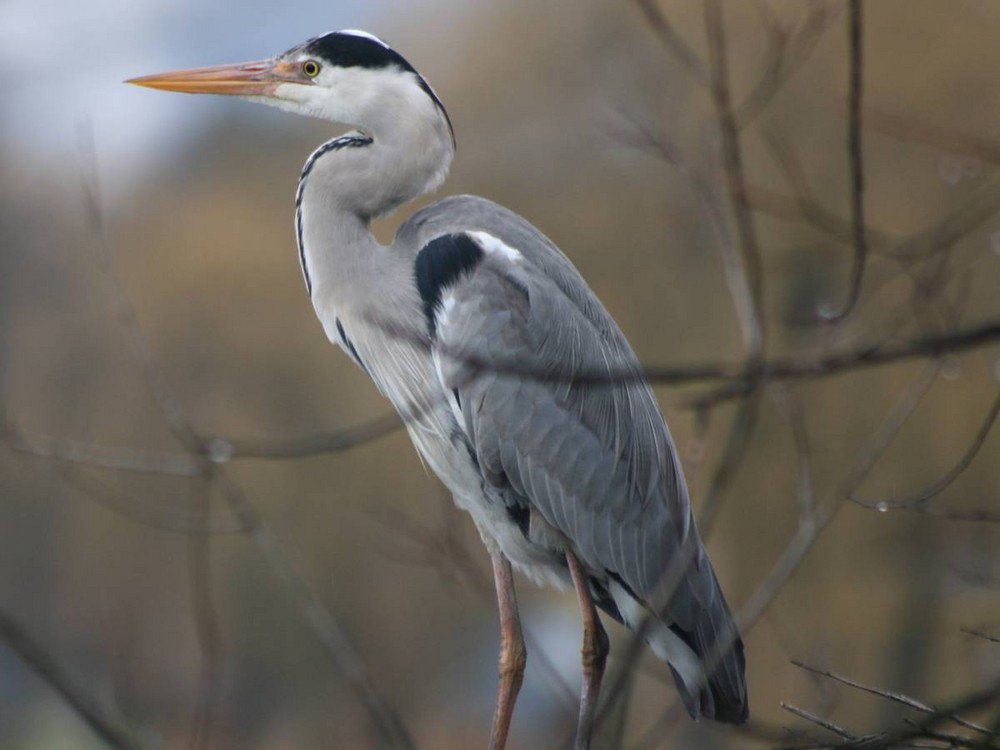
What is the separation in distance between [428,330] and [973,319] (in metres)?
5.63

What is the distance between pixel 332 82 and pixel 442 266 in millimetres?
506

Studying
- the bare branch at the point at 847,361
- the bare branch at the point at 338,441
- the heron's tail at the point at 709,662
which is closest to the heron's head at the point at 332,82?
the heron's tail at the point at 709,662

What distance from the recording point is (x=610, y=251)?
10586 millimetres

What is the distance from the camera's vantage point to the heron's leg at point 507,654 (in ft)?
9.62

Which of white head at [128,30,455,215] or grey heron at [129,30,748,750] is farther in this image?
white head at [128,30,455,215]

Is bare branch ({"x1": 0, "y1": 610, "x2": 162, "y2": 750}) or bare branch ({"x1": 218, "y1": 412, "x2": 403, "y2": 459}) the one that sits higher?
bare branch ({"x1": 218, "y1": 412, "x2": 403, "y2": 459})

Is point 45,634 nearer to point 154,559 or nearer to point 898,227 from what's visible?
point 154,559

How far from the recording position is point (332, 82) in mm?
3039

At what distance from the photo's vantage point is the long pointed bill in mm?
3061

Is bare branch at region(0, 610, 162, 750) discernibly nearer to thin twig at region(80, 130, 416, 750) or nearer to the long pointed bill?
thin twig at region(80, 130, 416, 750)

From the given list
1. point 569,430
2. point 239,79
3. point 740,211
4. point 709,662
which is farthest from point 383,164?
point 740,211

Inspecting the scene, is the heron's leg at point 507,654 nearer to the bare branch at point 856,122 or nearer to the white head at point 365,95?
the white head at point 365,95

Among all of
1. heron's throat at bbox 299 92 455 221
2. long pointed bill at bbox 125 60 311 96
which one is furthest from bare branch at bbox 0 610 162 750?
long pointed bill at bbox 125 60 311 96

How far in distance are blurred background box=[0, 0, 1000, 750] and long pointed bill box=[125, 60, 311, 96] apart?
2905 millimetres
